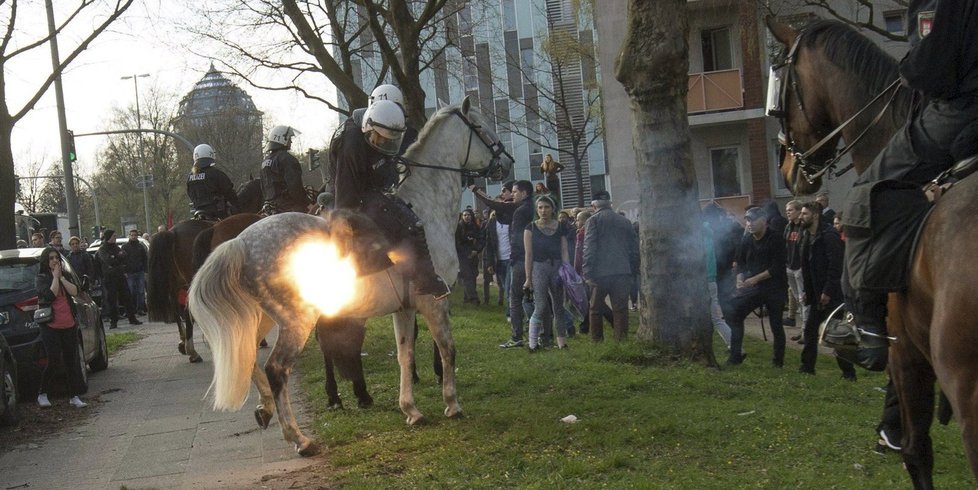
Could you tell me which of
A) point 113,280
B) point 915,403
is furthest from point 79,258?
point 915,403

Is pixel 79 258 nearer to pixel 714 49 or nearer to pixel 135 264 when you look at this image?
pixel 135 264

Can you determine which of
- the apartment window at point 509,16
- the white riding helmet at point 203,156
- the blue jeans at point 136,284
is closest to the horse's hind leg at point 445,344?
the white riding helmet at point 203,156

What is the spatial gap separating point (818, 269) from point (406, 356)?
5.50 m

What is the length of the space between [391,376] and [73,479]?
13.0 feet

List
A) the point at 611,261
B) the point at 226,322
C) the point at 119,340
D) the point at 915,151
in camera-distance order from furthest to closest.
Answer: the point at 119,340 < the point at 611,261 < the point at 226,322 < the point at 915,151

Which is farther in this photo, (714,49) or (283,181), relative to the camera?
(714,49)

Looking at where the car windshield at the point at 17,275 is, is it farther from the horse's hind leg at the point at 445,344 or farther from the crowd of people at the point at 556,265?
the horse's hind leg at the point at 445,344

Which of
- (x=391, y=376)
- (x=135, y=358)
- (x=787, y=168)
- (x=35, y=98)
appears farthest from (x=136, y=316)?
(x=787, y=168)

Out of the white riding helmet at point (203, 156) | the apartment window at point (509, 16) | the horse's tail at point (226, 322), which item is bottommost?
the horse's tail at point (226, 322)

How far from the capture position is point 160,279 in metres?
13.5

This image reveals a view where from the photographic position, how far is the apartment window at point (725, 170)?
3481 centimetres

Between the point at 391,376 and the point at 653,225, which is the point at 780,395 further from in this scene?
the point at 391,376

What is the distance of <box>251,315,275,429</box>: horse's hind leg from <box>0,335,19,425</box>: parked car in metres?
3.02

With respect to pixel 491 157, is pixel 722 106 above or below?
above
